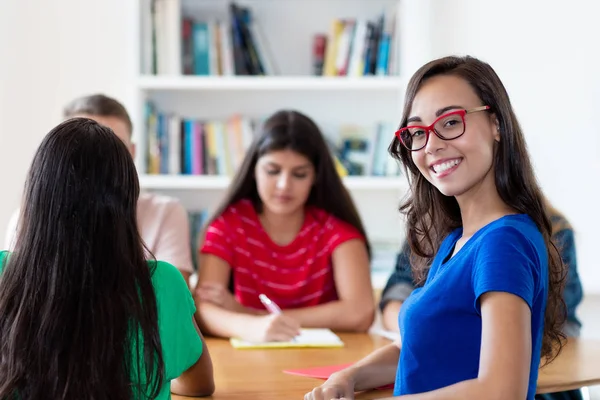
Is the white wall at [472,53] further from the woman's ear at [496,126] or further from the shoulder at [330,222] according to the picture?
the woman's ear at [496,126]

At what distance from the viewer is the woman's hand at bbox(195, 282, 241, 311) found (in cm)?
241

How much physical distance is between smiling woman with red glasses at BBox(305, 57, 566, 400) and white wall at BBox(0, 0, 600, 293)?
1.90 meters

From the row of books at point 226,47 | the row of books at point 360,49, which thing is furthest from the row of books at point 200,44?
the row of books at point 360,49

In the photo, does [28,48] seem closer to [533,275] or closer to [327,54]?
[327,54]

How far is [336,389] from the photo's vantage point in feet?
4.84

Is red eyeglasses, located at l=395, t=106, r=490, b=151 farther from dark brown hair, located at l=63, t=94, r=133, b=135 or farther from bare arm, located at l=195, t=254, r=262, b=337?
dark brown hair, located at l=63, t=94, r=133, b=135

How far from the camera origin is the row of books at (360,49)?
3.43m

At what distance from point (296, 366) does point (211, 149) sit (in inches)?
69.3

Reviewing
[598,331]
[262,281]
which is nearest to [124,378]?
[262,281]

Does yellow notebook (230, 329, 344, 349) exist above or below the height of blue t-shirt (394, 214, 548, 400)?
below

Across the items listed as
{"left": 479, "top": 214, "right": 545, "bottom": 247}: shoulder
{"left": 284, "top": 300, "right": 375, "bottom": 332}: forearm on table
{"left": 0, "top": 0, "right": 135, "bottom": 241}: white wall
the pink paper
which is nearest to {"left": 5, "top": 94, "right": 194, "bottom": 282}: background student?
{"left": 284, "top": 300, "right": 375, "bottom": 332}: forearm on table

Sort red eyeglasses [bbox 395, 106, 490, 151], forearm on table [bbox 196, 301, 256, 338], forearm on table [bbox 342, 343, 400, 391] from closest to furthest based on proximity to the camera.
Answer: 1. red eyeglasses [bbox 395, 106, 490, 151]
2. forearm on table [bbox 342, 343, 400, 391]
3. forearm on table [bbox 196, 301, 256, 338]

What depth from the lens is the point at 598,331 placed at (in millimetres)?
3396

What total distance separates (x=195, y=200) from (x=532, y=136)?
1.45 metres
